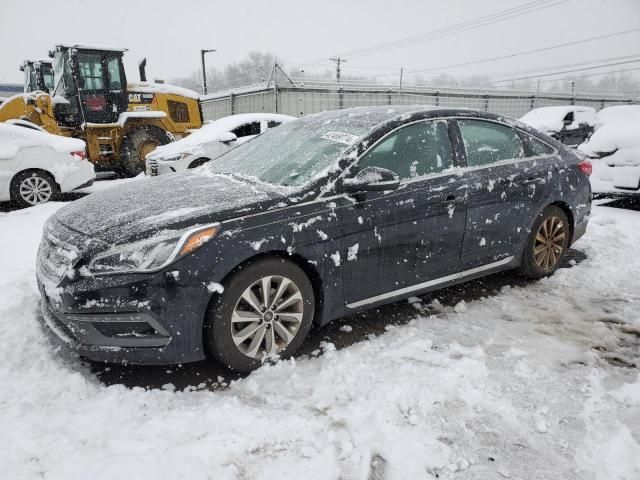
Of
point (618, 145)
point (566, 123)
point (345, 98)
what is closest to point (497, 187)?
point (618, 145)

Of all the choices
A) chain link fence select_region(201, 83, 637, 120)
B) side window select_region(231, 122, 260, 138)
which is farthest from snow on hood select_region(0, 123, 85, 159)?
chain link fence select_region(201, 83, 637, 120)

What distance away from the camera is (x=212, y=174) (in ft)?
11.5

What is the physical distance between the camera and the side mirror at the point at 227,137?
8.83 meters

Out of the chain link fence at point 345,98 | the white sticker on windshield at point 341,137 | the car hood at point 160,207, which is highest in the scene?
the chain link fence at point 345,98

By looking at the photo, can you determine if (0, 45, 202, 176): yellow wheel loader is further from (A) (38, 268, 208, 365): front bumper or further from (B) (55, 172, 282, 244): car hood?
(A) (38, 268, 208, 365): front bumper

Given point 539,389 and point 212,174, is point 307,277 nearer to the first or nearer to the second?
point 212,174

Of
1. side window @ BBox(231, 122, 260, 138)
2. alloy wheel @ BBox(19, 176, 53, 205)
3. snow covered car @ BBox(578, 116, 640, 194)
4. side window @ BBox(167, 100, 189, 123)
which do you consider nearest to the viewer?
snow covered car @ BBox(578, 116, 640, 194)

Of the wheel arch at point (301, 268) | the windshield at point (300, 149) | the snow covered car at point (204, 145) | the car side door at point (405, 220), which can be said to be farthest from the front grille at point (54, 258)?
the snow covered car at point (204, 145)

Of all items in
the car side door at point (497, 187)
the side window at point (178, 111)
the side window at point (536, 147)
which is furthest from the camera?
the side window at point (178, 111)

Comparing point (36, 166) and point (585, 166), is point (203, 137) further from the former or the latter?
Result: point (585, 166)

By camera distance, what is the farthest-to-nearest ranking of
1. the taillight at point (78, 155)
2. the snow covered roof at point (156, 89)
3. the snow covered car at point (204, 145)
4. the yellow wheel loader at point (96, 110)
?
the snow covered roof at point (156, 89) < the yellow wheel loader at point (96, 110) < the snow covered car at point (204, 145) < the taillight at point (78, 155)

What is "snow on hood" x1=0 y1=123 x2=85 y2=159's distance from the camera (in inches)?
293

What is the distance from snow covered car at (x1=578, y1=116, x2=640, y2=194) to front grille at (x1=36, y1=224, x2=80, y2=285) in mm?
6959

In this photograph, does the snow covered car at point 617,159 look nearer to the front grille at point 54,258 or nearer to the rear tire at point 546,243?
the rear tire at point 546,243
